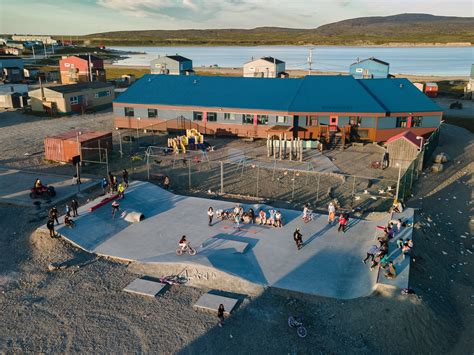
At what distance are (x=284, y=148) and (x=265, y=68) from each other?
1756 inches

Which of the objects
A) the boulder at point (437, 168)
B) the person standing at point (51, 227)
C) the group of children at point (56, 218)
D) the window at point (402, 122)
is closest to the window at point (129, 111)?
the group of children at point (56, 218)

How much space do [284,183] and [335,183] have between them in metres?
4.20

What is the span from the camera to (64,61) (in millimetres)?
91688

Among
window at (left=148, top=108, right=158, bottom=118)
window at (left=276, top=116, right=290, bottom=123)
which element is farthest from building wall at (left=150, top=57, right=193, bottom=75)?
window at (left=276, top=116, right=290, bottom=123)

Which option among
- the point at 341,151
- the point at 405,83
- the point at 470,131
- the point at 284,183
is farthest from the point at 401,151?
the point at 470,131

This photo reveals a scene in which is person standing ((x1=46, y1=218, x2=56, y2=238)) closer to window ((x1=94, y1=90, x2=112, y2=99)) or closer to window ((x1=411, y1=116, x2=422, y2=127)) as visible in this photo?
window ((x1=411, y1=116, x2=422, y2=127))

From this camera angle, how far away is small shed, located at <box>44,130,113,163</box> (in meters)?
39.2

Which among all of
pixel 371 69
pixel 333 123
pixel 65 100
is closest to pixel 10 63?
pixel 65 100

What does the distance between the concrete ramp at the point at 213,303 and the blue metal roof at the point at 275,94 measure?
1230 inches

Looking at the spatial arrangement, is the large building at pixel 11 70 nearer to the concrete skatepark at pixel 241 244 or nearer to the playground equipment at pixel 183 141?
the playground equipment at pixel 183 141

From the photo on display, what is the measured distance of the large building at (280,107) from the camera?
47.3m

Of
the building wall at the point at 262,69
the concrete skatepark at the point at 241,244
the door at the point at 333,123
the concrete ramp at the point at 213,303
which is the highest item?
the building wall at the point at 262,69

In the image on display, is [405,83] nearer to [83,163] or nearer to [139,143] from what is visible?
[139,143]

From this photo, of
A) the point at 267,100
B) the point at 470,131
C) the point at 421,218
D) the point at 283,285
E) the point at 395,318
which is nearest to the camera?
Result: the point at 395,318
